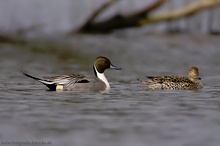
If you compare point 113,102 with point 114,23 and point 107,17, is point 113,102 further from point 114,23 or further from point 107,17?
point 107,17

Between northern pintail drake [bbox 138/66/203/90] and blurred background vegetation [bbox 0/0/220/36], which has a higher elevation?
blurred background vegetation [bbox 0/0/220/36]

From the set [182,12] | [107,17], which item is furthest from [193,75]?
[107,17]

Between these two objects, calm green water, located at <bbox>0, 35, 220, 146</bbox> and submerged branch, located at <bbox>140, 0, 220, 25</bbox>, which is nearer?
calm green water, located at <bbox>0, 35, 220, 146</bbox>

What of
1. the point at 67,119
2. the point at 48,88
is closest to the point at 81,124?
the point at 67,119

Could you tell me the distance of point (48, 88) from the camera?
42.0 feet

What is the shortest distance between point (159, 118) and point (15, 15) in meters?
11.8

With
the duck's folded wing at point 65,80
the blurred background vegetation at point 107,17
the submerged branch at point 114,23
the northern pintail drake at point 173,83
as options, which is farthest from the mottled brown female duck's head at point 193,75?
the submerged branch at point 114,23

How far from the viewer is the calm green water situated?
27.3 ft

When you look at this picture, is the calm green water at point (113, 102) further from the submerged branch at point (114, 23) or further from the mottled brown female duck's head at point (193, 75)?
the submerged branch at point (114, 23)

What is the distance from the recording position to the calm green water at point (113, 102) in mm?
8312

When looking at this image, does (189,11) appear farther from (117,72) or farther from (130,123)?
(130,123)

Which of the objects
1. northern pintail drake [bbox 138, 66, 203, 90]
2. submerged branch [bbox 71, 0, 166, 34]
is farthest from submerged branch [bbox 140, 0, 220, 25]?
northern pintail drake [bbox 138, 66, 203, 90]

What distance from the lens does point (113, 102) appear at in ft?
35.9

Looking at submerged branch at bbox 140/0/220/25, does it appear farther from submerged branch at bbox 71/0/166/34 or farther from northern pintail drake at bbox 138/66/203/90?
northern pintail drake at bbox 138/66/203/90
